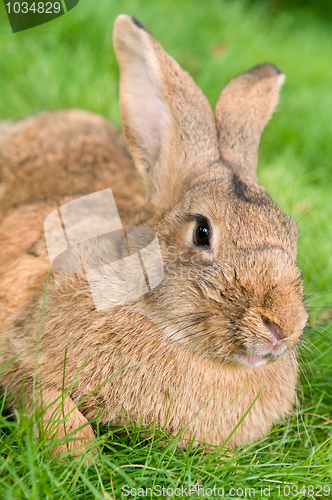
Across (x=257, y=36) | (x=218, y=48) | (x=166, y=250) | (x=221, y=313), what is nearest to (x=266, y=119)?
(x=166, y=250)

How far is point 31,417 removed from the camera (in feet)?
7.39

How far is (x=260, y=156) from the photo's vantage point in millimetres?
5895

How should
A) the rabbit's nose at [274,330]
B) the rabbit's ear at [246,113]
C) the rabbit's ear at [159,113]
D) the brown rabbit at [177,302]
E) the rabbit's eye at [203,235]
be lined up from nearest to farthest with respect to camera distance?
the rabbit's nose at [274,330]
the brown rabbit at [177,302]
the rabbit's eye at [203,235]
the rabbit's ear at [159,113]
the rabbit's ear at [246,113]

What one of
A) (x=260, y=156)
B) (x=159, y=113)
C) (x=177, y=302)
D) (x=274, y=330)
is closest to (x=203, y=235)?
(x=177, y=302)

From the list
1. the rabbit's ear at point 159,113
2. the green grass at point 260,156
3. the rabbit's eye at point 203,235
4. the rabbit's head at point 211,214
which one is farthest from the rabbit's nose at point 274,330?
the rabbit's ear at point 159,113

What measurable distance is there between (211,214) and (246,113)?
1262mm

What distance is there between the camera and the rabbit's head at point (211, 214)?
2.23 metres

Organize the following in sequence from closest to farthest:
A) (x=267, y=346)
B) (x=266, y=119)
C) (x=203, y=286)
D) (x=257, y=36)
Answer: (x=267, y=346)
(x=203, y=286)
(x=266, y=119)
(x=257, y=36)

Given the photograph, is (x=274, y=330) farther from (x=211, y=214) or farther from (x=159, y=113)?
(x=159, y=113)

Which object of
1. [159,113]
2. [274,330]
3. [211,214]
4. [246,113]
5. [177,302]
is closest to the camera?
[274,330]

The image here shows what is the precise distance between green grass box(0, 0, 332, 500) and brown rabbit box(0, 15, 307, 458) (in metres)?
0.18

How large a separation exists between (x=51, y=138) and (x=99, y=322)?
7.62 ft

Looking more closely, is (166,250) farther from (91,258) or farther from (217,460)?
(217,460)

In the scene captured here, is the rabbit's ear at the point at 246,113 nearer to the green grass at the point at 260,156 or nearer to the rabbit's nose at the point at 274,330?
the green grass at the point at 260,156
